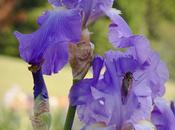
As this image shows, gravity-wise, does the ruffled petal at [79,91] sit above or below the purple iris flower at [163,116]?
above

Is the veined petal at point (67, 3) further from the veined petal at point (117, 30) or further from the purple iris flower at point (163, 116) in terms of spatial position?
the purple iris flower at point (163, 116)

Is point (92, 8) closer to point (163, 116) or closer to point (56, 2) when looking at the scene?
point (56, 2)

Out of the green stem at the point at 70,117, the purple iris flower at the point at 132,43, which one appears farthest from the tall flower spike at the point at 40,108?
the purple iris flower at the point at 132,43

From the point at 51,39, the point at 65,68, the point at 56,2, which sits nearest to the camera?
the point at 51,39

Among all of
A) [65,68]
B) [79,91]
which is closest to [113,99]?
[79,91]

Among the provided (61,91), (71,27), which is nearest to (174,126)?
(71,27)

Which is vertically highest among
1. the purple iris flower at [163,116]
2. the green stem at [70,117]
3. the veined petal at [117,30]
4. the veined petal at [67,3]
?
the veined petal at [67,3]
